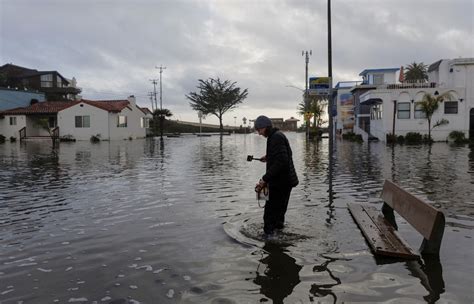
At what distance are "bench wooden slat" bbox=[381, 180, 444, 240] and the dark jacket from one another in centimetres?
167

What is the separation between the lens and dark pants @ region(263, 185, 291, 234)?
6.66m

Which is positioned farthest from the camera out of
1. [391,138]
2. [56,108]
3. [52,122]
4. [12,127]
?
[52,122]

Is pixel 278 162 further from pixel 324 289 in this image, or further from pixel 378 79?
pixel 378 79

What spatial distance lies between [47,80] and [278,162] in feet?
273

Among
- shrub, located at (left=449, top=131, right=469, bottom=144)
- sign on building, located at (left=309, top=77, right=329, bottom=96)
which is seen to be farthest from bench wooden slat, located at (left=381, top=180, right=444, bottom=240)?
shrub, located at (left=449, top=131, right=469, bottom=144)

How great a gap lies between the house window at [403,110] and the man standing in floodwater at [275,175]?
127ft

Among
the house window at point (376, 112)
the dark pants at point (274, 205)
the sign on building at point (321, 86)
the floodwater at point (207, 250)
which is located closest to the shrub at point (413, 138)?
the house window at point (376, 112)

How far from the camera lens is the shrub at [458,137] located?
38.7m

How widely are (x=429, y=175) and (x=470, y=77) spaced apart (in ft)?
104

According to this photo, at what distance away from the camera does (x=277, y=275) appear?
5277mm

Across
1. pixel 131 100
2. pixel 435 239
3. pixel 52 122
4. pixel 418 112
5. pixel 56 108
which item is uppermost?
pixel 131 100

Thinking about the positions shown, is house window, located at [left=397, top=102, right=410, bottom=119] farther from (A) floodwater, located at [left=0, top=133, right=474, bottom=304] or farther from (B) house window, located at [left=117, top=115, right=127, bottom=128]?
(A) floodwater, located at [left=0, top=133, right=474, bottom=304]

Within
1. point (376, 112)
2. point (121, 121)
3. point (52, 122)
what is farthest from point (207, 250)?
point (52, 122)

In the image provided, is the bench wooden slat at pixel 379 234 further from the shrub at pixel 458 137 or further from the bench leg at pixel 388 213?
the shrub at pixel 458 137
